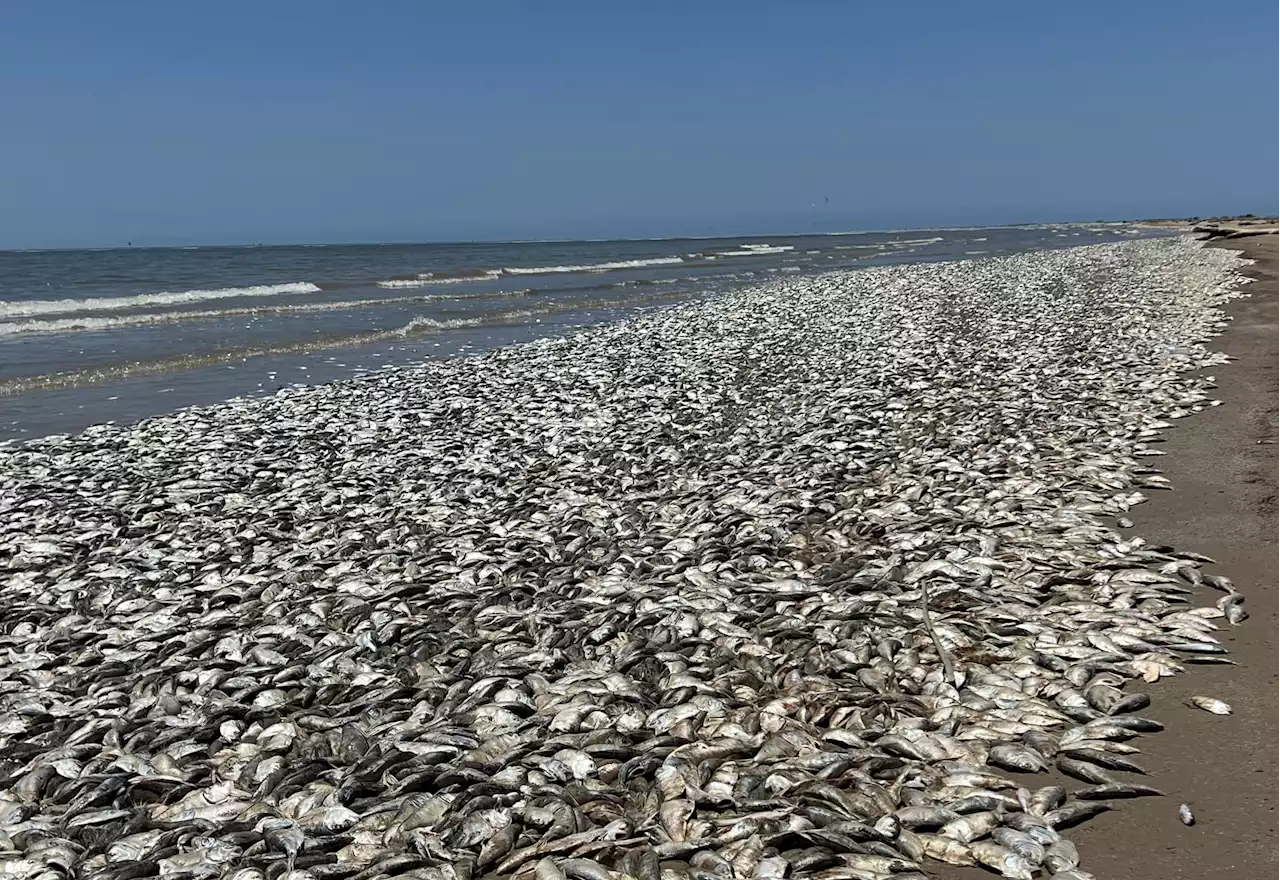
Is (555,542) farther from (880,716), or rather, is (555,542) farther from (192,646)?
(880,716)

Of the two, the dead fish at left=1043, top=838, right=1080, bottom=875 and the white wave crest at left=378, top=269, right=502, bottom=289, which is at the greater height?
the white wave crest at left=378, top=269, right=502, bottom=289

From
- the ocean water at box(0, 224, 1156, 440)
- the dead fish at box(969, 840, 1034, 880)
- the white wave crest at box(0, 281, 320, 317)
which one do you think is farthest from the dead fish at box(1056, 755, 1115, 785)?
the white wave crest at box(0, 281, 320, 317)

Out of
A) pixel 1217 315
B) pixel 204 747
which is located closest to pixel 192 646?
pixel 204 747

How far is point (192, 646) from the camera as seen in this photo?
20.3ft

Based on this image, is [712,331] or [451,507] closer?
[451,507]

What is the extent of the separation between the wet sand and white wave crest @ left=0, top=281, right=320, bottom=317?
3526 cm

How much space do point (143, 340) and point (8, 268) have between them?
4663cm

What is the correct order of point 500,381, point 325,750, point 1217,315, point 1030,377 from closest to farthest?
point 325,750
point 1030,377
point 500,381
point 1217,315

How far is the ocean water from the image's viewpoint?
17.8 meters

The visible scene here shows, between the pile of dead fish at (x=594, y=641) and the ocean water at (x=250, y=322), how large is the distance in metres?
5.44

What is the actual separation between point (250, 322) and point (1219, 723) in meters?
29.8

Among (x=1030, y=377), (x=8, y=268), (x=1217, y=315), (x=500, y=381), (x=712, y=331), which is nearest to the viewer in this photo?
(x=1030, y=377)

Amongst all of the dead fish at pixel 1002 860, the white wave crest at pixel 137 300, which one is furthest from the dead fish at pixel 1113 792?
the white wave crest at pixel 137 300

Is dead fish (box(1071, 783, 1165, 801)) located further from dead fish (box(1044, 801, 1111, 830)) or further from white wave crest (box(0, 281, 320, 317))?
white wave crest (box(0, 281, 320, 317))
